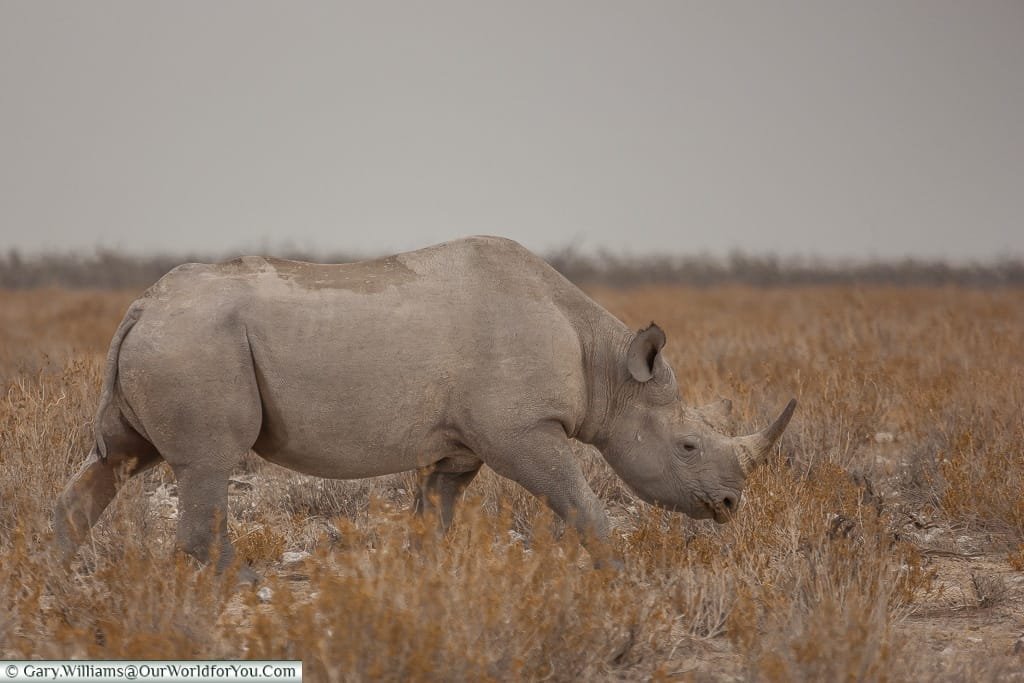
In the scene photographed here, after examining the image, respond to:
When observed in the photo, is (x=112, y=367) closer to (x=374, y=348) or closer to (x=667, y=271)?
(x=374, y=348)

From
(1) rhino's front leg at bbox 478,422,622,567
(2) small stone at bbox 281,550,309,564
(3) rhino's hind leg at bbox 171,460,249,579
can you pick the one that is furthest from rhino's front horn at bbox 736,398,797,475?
(3) rhino's hind leg at bbox 171,460,249,579

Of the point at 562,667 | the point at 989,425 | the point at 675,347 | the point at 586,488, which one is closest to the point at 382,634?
the point at 562,667

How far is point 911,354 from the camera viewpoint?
13539 millimetres

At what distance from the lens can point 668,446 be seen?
240 inches

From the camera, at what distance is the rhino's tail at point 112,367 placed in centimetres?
541

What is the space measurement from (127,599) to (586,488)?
85.3 inches

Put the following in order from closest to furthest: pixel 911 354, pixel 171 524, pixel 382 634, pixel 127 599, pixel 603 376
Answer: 1. pixel 382 634
2. pixel 127 599
3. pixel 603 376
4. pixel 171 524
5. pixel 911 354

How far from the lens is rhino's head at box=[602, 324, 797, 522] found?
6.04 m

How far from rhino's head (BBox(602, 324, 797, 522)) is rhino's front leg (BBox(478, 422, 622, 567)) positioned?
0.51 m

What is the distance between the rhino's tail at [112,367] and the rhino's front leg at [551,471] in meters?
1.67

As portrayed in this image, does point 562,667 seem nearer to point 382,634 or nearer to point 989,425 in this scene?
point 382,634

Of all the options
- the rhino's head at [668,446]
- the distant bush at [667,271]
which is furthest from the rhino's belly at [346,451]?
the distant bush at [667,271]

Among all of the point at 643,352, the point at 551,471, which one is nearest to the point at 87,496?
the point at 551,471

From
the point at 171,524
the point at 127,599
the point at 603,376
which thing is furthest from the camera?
the point at 171,524
